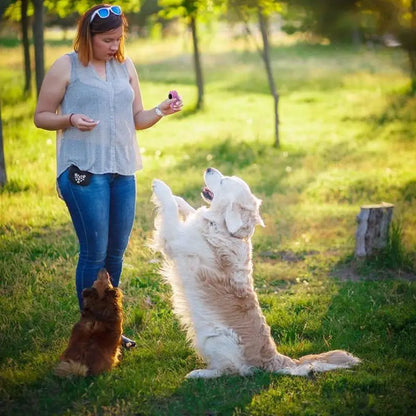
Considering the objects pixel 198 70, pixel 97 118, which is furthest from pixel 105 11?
pixel 198 70

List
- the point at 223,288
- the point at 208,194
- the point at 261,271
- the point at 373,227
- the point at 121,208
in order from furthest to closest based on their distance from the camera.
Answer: the point at 373,227 < the point at 261,271 < the point at 208,194 < the point at 223,288 < the point at 121,208

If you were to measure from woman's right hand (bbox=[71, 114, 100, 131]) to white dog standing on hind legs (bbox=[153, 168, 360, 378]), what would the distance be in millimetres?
1057

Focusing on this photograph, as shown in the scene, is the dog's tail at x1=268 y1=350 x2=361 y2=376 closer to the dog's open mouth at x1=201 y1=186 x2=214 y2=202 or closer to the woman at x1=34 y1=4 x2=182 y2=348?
the dog's open mouth at x1=201 y1=186 x2=214 y2=202

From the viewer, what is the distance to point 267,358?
4312mm

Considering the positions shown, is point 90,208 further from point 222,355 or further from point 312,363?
point 312,363

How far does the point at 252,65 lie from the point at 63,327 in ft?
74.5

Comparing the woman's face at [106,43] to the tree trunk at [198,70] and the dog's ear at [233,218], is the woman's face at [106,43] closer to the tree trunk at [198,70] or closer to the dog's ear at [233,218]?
the dog's ear at [233,218]

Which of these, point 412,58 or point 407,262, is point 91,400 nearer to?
point 412,58

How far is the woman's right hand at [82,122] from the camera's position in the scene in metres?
3.77

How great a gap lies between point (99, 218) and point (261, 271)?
116 inches

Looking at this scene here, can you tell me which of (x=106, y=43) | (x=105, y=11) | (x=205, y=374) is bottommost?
(x=205, y=374)

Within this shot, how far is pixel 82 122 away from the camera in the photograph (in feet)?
12.4

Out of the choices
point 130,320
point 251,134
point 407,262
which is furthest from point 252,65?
point 130,320

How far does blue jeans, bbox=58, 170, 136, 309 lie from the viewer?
13.0 feet
